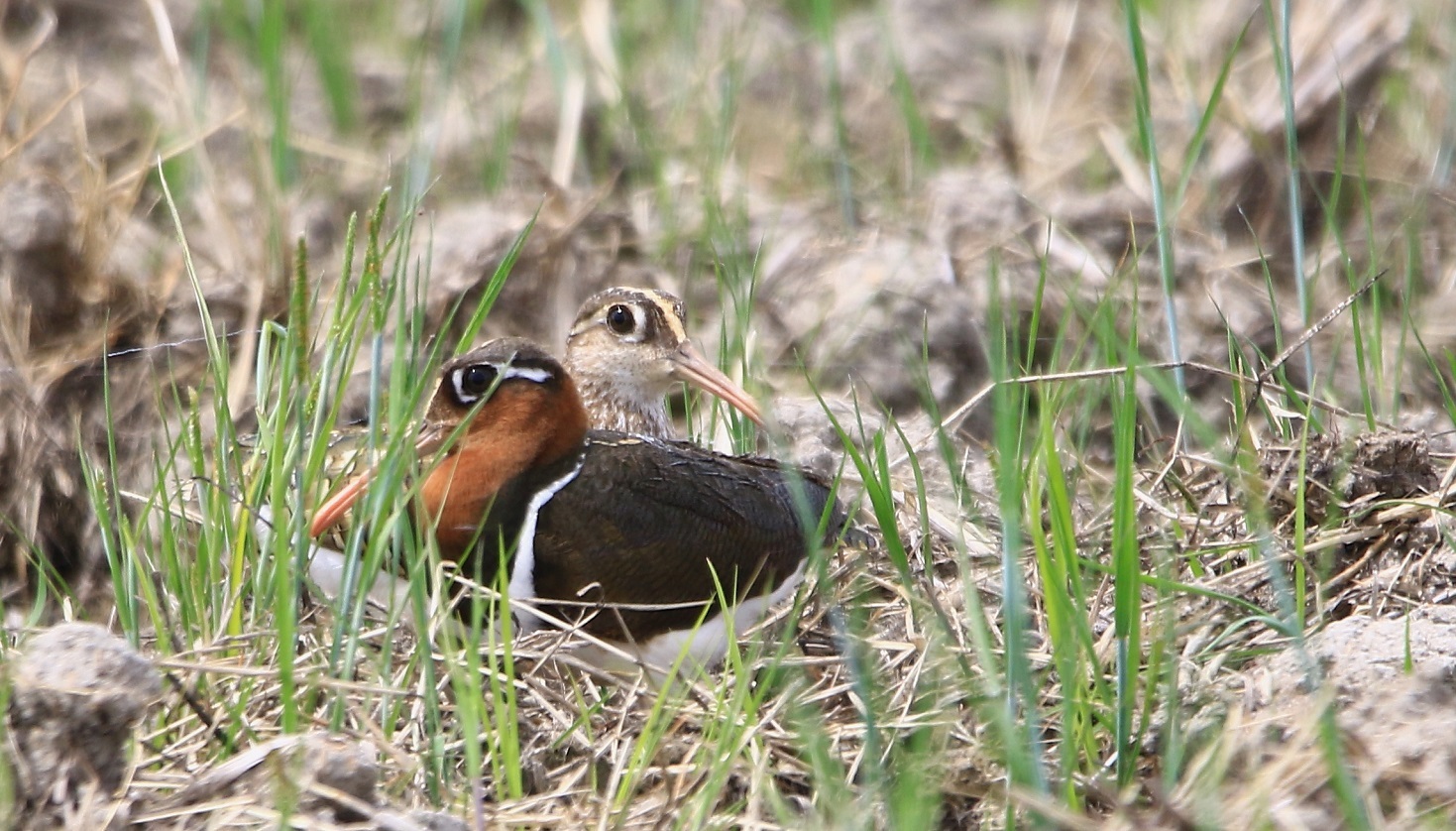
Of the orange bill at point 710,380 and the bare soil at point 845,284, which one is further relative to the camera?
the orange bill at point 710,380

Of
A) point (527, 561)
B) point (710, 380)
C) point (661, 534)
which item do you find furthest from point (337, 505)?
point (710, 380)

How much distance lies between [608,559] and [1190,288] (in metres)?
2.23

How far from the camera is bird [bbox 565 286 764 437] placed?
4.31 m

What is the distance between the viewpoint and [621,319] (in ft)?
14.4

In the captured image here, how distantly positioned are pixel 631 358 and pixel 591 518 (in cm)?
111

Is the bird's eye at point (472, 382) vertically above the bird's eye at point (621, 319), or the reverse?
the bird's eye at point (472, 382)

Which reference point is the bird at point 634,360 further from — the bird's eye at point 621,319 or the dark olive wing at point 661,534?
the dark olive wing at point 661,534

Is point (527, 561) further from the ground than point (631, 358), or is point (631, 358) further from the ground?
point (631, 358)

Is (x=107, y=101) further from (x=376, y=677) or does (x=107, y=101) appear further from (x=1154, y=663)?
(x=1154, y=663)

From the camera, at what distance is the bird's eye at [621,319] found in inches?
172

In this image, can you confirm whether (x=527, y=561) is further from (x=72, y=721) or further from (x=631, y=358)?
(x=631, y=358)

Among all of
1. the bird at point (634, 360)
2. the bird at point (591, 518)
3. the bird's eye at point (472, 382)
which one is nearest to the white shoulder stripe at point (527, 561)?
the bird at point (591, 518)

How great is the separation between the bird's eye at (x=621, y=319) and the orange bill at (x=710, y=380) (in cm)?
15

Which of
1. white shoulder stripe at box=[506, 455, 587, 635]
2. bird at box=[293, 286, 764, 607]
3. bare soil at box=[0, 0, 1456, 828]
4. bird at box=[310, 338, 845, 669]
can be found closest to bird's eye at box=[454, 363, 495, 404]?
bird at box=[310, 338, 845, 669]
